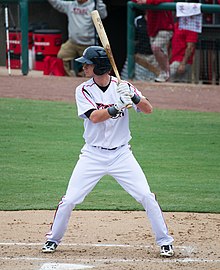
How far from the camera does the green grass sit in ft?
28.0

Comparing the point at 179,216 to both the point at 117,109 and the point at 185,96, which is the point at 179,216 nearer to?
the point at 117,109

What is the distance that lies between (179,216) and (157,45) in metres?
7.60

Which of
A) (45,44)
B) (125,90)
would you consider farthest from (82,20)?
(125,90)

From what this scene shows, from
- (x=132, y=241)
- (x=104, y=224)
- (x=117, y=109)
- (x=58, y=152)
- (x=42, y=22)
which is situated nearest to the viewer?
(x=117, y=109)

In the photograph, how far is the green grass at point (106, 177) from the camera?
336 inches

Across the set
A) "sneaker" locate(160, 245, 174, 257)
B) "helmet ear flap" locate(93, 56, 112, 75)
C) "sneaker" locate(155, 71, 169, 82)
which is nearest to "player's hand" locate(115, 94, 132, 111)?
"helmet ear flap" locate(93, 56, 112, 75)

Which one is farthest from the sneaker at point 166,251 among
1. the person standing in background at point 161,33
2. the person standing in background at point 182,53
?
the person standing in background at point 161,33

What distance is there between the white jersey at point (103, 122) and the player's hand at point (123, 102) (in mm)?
261

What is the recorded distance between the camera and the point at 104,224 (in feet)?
24.6

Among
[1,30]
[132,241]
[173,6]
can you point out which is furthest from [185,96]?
[132,241]

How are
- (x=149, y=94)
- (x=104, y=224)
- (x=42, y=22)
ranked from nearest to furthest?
(x=104, y=224) < (x=149, y=94) < (x=42, y=22)

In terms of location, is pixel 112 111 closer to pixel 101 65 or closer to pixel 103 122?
pixel 103 122

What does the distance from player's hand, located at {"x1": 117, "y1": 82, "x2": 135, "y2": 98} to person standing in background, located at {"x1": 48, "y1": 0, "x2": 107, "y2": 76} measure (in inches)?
384

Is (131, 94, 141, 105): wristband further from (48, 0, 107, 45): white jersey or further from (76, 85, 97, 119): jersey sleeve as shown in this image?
(48, 0, 107, 45): white jersey
